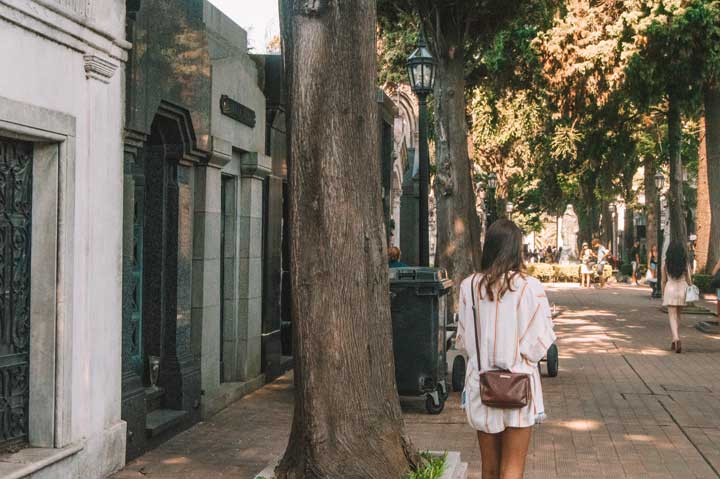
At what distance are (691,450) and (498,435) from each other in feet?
12.2

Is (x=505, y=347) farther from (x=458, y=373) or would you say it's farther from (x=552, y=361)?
(x=552, y=361)

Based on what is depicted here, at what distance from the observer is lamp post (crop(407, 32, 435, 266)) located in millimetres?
12766

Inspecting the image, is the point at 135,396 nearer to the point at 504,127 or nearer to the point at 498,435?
the point at 498,435

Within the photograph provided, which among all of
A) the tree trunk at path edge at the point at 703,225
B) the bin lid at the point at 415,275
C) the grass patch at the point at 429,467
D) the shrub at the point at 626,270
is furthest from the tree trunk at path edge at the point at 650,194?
the grass patch at the point at 429,467

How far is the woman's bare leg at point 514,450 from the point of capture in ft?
15.8

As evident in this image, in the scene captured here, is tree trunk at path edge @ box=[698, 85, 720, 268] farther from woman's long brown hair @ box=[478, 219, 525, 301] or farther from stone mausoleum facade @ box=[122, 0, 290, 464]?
A: woman's long brown hair @ box=[478, 219, 525, 301]

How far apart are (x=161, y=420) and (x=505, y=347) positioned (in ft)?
14.7

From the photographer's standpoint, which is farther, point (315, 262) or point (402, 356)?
point (402, 356)

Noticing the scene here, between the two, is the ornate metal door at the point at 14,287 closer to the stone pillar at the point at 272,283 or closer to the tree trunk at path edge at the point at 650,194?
the stone pillar at the point at 272,283

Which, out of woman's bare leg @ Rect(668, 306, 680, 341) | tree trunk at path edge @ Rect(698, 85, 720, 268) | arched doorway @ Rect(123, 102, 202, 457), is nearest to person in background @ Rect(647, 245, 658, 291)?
tree trunk at path edge @ Rect(698, 85, 720, 268)

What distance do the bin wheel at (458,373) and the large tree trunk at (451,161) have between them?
7578 mm

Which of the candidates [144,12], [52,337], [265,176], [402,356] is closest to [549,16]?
[265,176]

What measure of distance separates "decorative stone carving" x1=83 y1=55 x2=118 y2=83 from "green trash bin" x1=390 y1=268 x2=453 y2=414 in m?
3.74

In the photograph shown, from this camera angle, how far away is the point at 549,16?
2231cm
